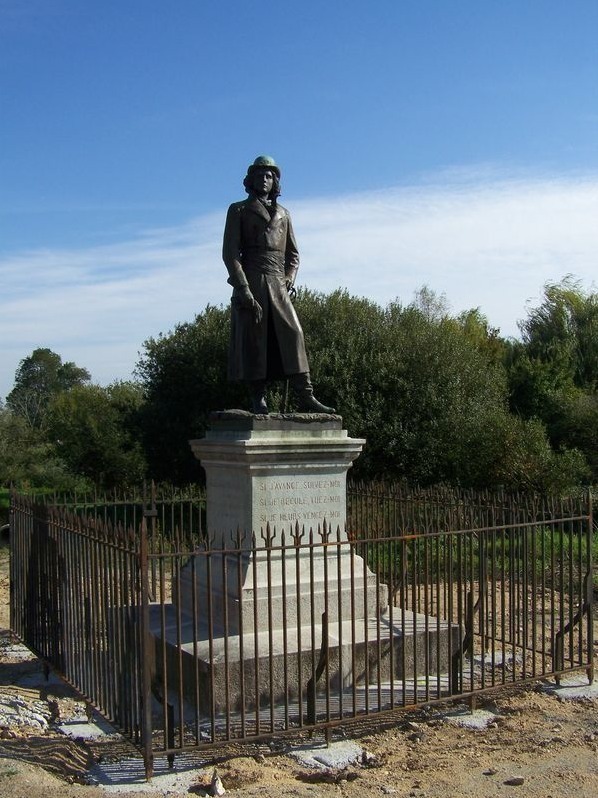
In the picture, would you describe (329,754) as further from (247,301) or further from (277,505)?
(247,301)

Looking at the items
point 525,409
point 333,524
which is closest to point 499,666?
point 333,524

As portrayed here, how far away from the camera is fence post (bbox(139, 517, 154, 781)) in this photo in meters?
5.18

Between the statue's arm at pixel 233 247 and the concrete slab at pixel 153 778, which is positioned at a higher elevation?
the statue's arm at pixel 233 247

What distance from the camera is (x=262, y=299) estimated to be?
304 inches

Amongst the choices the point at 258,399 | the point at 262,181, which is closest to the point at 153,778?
the point at 258,399

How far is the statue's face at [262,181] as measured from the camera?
25.7 feet

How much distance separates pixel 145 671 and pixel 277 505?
7.49 feet

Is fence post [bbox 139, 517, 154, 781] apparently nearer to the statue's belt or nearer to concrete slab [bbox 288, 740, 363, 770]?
concrete slab [bbox 288, 740, 363, 770]

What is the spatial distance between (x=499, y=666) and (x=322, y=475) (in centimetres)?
244

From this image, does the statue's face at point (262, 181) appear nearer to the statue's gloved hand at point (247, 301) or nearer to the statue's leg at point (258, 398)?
the statue's gloved hand at point (247, 301)

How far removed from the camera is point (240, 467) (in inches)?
283

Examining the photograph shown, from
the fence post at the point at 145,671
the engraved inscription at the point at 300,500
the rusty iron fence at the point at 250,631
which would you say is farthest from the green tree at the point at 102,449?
the fence post at the point at 145,671

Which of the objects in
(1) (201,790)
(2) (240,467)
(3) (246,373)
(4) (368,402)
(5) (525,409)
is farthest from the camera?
(5) (525,409)

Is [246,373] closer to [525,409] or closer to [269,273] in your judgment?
[269,273]
